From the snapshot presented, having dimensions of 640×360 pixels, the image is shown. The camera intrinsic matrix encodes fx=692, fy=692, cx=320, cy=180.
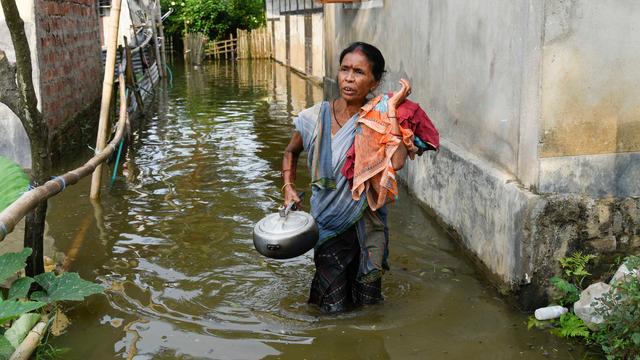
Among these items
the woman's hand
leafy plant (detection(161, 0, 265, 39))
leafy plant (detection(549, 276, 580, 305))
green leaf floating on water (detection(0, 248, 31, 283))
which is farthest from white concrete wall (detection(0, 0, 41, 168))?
leafy plant (detection(161, 0, 265, 39))

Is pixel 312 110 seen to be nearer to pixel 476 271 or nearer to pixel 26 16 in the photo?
pixel 476 271

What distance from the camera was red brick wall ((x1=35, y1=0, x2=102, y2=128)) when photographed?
7.45 m

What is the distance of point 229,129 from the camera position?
1090cm

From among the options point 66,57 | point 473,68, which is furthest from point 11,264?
point 66,57

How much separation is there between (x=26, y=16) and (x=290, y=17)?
15.6m

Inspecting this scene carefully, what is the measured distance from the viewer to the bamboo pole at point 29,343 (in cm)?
322

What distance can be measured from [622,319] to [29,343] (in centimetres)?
282

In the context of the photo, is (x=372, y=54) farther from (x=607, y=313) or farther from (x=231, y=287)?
(x=231, y=287)

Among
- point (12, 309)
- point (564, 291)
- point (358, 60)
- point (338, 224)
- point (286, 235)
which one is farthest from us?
point (564, 291)

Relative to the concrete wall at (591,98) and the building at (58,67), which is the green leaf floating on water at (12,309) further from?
the building at (58,67)

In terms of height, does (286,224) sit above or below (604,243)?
above

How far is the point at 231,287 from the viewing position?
181 inches

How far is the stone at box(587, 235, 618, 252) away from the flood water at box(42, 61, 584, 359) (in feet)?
1.94

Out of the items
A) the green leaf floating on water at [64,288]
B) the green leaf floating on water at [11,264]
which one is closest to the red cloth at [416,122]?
the green leaf floating on water at [64,288]
